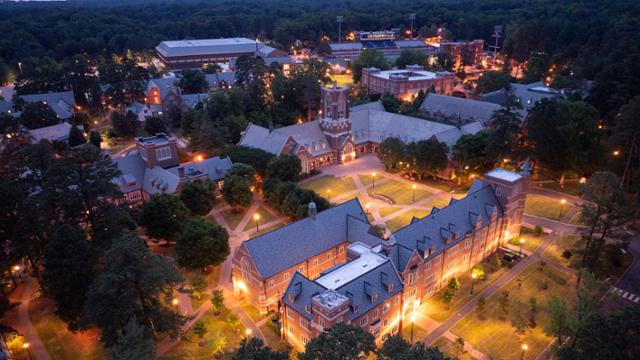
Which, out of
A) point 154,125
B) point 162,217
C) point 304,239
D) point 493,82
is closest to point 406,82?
point 493,82

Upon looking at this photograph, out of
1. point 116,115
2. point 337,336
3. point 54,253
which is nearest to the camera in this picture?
point 337,336

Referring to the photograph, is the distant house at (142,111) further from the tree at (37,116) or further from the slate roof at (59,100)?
the tree at (37,116)

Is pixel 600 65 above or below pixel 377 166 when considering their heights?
above

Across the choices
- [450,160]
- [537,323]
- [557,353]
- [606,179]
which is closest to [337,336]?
[557,353]

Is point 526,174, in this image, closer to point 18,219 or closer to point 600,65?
point 18,219

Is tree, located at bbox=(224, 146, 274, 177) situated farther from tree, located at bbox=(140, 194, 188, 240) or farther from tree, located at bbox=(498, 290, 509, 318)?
tree, located at bbox=(498, 290, 509, 318)

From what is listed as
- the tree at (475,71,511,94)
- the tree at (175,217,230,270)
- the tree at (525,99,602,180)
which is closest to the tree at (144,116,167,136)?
the tree at (175,217,230,270)

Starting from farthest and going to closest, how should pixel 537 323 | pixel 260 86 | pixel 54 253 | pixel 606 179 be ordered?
pixel 260 86 → pixel 606 179 → pixel 537 323 → pixel 54 253
